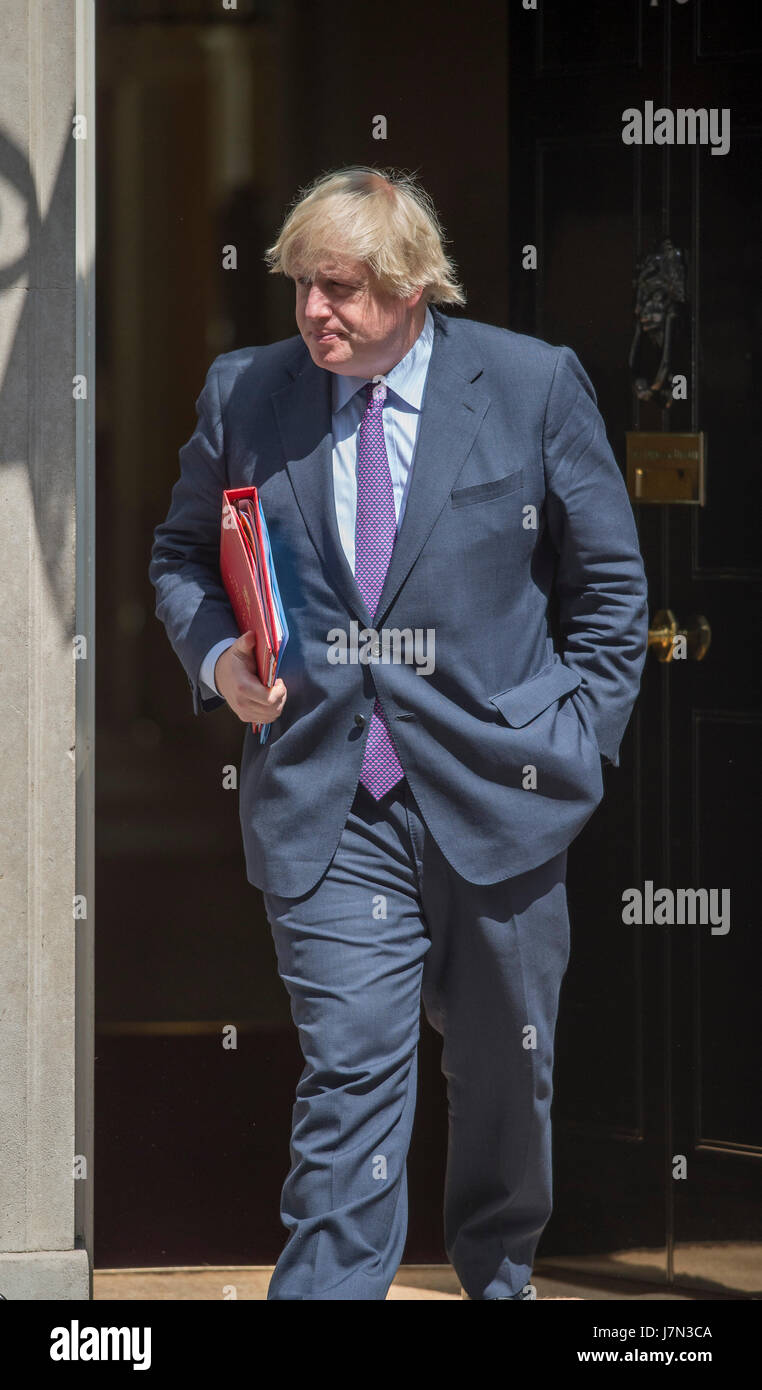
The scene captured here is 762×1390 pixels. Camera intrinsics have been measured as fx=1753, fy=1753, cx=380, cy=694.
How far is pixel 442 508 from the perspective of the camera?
2.94 m

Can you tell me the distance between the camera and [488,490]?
2965 mm

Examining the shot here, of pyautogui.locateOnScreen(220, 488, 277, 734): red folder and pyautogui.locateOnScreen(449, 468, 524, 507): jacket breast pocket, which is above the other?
pyautogui.locateOnScreen(449, 468, 524, 507): jacket breast pocket

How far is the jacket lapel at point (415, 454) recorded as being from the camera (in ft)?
9.60

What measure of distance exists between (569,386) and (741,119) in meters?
0.97

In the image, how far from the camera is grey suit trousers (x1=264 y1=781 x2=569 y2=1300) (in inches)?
112

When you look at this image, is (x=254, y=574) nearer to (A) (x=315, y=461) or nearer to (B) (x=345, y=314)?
(A) (x=315, y=461)

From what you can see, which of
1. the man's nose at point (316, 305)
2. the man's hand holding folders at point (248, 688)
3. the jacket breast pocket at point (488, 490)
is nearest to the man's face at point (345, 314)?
the man's nose at point (316, 305)

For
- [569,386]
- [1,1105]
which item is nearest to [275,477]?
[569,386]

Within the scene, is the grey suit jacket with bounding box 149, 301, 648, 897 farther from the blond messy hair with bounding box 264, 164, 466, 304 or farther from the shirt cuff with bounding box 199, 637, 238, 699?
the blond messy hair with bounding box 264, 164, 466, 304

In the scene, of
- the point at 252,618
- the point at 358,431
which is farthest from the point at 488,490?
the point at 252,618

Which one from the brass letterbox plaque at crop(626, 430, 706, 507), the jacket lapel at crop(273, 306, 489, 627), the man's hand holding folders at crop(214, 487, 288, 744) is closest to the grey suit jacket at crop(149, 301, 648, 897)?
the jacket lapel at crop(273, 306, 489, 627)

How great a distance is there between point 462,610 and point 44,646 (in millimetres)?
867

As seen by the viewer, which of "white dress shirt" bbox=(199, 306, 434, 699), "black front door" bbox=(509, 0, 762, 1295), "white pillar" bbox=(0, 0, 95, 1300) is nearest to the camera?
"white dress shirt" bbox=(199, 306, 434, 699)
